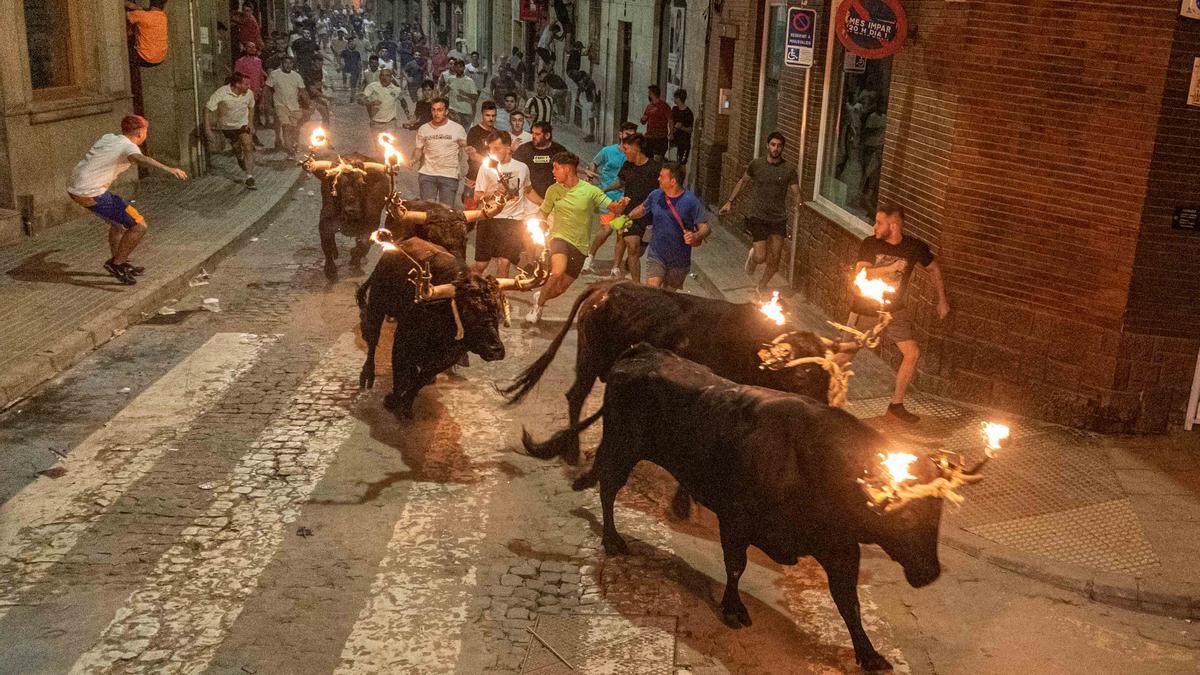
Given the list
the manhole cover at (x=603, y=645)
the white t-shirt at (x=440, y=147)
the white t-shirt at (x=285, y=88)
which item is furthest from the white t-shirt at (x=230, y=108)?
the manhole cover at (x=603, y=645)

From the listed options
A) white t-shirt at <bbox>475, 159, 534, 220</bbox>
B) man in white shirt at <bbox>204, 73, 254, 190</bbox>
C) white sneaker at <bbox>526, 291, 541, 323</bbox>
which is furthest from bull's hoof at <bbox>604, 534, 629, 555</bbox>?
man in white shirt at <bbox>204, 73, 254, 190</bbox>

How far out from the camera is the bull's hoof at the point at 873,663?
20.9 ft

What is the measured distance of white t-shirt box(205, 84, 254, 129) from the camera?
20.7 meters

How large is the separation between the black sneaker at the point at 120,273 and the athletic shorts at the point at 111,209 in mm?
436

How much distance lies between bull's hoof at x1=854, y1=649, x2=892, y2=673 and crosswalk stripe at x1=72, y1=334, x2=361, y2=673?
3.33m

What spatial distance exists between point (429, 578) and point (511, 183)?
22.1 feet

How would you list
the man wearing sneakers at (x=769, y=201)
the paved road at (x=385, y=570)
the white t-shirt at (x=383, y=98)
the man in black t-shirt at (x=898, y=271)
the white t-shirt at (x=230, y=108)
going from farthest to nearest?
the white t-shirt at (x=383, y=98) < the white t-shirt at (x=230, y=108) < the man wearing sneakers at (x=769, y=201) < the man in black t-shirt at (x=898, y=271) < the paved road at (x=385, y=570)

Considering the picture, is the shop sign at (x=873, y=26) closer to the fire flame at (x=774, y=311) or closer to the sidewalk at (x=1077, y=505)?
the sidewalk at (x=1077, y=505)

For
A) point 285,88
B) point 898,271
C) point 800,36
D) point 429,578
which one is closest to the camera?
point 429,578

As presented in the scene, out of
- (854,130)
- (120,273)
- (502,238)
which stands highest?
(854,130)

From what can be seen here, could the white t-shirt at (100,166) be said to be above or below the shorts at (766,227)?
above

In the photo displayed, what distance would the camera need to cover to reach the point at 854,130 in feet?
46.0

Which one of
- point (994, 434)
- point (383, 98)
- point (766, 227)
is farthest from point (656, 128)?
point (994, 434)

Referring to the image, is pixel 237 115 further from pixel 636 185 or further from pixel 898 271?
pixel 898 271
